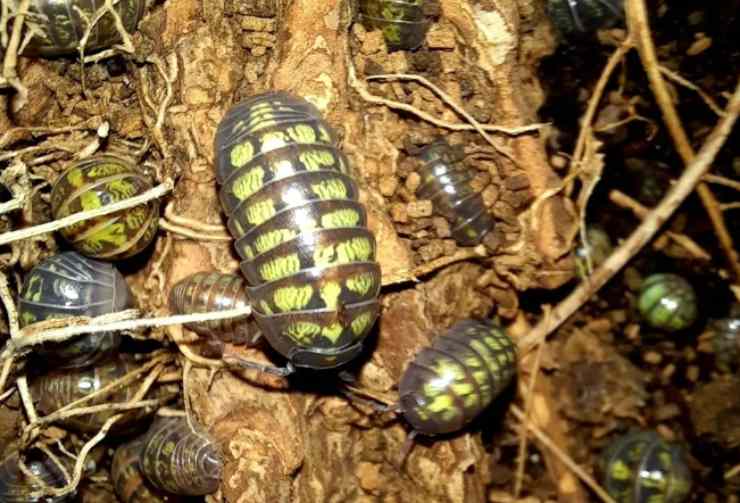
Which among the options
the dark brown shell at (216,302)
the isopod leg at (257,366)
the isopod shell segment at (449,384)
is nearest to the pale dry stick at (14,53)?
the dark brown shell at (216,302)

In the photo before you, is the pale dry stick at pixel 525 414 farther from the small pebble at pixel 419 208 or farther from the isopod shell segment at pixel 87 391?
the isopod shell segment at pixel 87 391

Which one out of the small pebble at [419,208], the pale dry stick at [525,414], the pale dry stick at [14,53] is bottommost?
the pale dry stick at [525,414]

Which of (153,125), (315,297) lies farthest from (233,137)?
(315,297)

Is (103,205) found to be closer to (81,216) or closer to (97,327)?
(81,216)

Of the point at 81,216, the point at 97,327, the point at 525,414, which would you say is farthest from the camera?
the point at 525,414

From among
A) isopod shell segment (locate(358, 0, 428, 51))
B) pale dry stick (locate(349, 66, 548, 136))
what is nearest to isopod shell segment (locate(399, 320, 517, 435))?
pale dry stick (locate(349, 66, 548, 136))

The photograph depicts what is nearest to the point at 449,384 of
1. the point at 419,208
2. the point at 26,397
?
the point at 419,208
